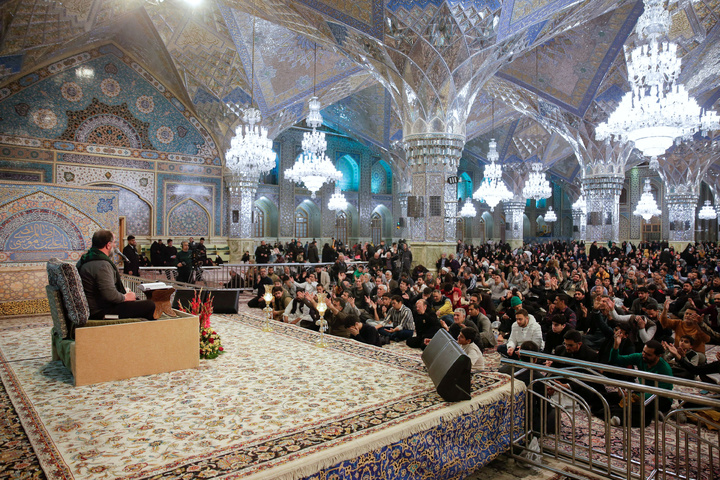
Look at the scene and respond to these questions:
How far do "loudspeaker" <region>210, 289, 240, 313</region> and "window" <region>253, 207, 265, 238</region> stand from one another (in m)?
10.4

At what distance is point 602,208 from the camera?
1369cm

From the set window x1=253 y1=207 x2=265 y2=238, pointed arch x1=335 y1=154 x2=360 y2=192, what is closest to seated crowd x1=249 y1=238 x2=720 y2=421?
window x1=253 y1=207 x2=265 y2=238

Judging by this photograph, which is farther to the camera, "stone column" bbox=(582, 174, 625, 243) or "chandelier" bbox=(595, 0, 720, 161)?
"stone column" bbox=(582, 174, 625, 243)

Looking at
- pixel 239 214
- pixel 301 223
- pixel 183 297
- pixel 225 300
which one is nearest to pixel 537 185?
pixel 301 223

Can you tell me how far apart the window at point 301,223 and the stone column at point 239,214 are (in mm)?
4591

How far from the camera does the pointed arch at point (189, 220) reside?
1175 centimetres

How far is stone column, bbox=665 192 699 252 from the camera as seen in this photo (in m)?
17.6

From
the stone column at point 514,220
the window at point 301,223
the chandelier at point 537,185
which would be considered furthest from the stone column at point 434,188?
the stone column at point 514,220

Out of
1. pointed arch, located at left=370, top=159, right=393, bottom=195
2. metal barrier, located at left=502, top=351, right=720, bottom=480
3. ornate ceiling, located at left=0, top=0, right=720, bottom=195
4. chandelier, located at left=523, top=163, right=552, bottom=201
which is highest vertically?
ornate ceiling, located at left=0, top=0, right=720, bottom=195

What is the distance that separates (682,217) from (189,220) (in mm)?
17598

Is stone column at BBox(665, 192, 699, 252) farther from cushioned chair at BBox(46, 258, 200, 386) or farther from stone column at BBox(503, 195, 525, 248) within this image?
cushioned chair at BBox(46, 258, 200, 386)

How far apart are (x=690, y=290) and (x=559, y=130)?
26.6 feet

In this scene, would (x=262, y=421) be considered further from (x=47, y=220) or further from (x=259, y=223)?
(x=259, y=223)

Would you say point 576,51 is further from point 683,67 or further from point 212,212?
point 212,212
